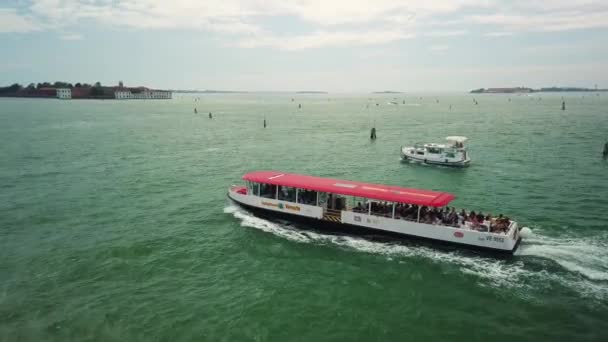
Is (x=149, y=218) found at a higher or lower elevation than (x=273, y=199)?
lower

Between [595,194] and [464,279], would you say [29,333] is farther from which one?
[595,194]

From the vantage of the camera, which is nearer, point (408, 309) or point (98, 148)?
point (408, 309)

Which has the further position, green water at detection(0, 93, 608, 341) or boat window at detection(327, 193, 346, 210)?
boat window at detection(327, 193, 346, 210)

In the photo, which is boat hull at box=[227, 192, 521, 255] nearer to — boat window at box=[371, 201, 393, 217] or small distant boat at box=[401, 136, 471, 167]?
boat window at box=[371, 201, 393, 217]

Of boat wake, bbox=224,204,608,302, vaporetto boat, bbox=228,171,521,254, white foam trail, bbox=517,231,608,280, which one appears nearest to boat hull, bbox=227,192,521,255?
vaporetto boat, bbox=228,171,521,254

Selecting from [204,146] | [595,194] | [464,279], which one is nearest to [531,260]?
[464,279]

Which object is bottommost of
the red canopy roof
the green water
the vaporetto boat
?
the green water
